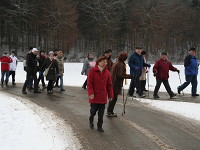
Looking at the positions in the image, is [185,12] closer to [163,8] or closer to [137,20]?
[163,8]

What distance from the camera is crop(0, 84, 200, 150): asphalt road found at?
20.9 ft

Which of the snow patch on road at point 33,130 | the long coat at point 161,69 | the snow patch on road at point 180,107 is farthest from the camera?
the long coat at point 161,69

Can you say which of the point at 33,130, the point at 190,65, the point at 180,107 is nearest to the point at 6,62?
the point at 190,65

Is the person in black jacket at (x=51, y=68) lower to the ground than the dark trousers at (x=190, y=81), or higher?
higher

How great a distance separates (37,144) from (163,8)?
53.8 meters

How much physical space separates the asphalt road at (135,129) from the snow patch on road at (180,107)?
45cm

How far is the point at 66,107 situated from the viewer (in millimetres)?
10383

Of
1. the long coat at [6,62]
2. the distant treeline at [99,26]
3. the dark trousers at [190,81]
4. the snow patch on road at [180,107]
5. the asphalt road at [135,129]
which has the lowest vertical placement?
the asphalt road at [135,129]

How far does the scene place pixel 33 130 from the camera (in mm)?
7168

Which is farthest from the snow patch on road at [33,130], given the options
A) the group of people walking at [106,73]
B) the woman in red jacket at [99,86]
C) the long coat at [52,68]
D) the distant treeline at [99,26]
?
the distant treeline at [99,26]

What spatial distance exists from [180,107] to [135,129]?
3.61m

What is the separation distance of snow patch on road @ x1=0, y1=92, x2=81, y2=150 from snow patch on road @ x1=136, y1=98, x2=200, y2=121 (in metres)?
3.90

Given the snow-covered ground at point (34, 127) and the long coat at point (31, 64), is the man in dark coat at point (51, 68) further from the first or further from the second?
the snow-covered ground at point (34, 127)

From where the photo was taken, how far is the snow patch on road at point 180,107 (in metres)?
9.63
